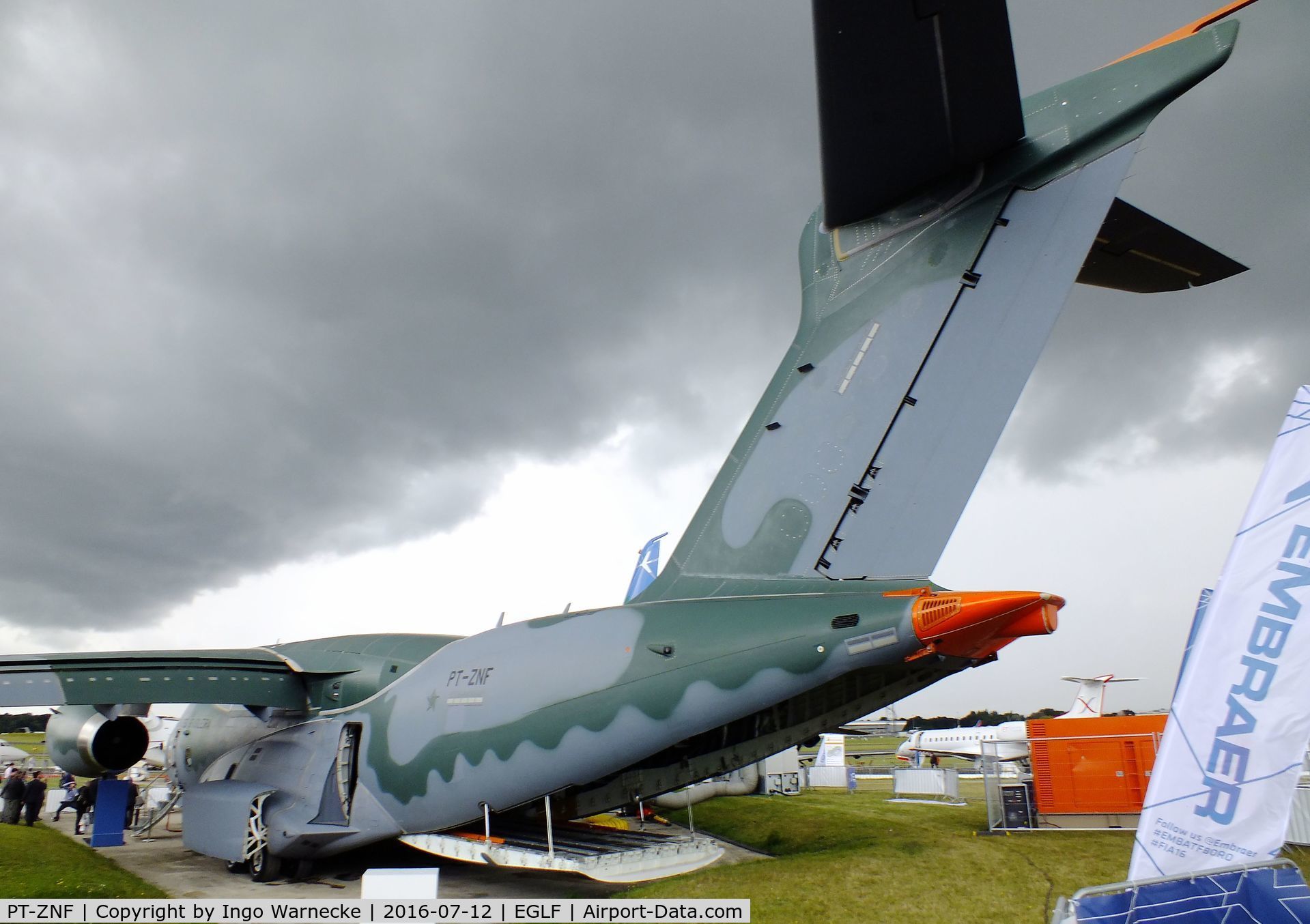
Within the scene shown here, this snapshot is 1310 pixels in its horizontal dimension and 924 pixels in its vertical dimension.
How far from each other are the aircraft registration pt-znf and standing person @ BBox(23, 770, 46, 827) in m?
9.47

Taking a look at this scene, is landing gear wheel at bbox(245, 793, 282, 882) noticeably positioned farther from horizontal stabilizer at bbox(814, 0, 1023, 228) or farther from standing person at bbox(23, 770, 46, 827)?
horizontal stabilizer at bbox(814, 0, 1023, 228)

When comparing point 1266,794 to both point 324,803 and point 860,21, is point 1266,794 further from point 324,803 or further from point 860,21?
point 324,803

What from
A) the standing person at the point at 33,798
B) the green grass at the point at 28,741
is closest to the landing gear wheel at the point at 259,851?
the standing person at the point at 33,798

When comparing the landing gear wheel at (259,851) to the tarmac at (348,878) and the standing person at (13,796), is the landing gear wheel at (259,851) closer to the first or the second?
the tarmac at (348,878)

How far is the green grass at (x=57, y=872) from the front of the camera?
23.8 feet

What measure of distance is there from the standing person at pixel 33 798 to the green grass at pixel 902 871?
11131 mm

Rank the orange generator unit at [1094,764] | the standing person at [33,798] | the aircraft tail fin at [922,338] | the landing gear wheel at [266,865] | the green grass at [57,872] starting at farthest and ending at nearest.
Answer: the standing person at [33,798], the orange generator unit at [1094,764], the landing gear wheel at [266,865], the green grass at [57,872], the aircraft tail fin at [922,338]

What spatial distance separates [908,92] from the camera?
428cm

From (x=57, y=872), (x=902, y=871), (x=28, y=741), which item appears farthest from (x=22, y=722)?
(x=902, y=871)

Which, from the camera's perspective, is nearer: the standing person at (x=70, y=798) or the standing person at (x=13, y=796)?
the standing person at (x=13, y=796)

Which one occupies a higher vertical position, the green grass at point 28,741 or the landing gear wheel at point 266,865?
the green grass at point 28,741

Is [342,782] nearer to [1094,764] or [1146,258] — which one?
[1146,258]

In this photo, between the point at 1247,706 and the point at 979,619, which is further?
the point at 979,619

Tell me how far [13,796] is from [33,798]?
369 mm
